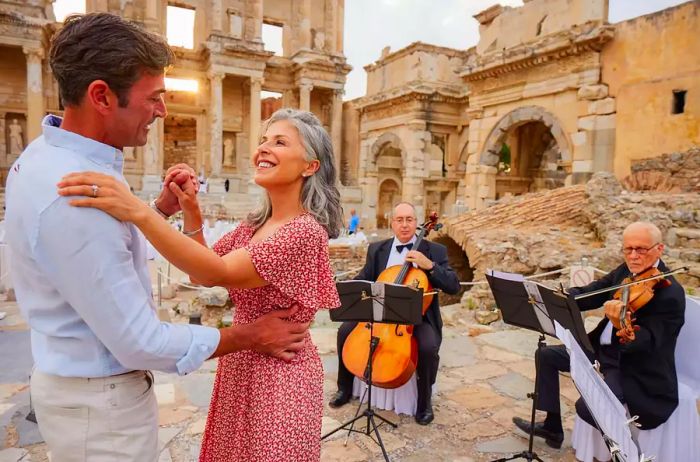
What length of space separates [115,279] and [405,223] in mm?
3597

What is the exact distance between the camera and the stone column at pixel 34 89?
63.2 feet

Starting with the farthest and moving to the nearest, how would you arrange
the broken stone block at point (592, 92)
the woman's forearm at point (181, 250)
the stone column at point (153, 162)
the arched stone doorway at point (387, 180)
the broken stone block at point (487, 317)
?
1. the arched stone doorway at point (387, 180)
2. the stone column at point (153, 162)
3. the broken stone block at point (592, 92)
4. the broken stone block at point (487, 317)
5. the woman's forearm at point (181, 250)

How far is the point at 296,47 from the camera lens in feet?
88.9

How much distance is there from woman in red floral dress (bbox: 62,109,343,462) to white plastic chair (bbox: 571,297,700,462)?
2.51 m

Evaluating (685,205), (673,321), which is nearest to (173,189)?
(673,321)

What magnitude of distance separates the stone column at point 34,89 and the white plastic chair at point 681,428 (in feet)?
71.8

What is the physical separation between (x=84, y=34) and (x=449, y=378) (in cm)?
466

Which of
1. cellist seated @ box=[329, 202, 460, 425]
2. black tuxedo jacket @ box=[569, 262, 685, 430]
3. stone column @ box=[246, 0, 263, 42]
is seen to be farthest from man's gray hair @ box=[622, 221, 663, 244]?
stone column @ box=[246, 0, 263, 42]

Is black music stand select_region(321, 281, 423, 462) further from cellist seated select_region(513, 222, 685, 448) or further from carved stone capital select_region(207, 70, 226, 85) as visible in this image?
carved stone capital select_region(207, 70, 226, 85)

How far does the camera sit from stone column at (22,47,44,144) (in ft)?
63.2

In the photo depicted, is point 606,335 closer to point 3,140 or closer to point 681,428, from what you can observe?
point 681,428

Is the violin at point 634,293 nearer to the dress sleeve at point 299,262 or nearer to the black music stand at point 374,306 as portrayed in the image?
the black music stand at point 374,306

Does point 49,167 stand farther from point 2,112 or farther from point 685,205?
point 2,112

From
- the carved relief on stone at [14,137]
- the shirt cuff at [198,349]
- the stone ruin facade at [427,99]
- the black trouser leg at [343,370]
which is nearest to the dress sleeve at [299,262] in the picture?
the shirt cuff at [198,349]
